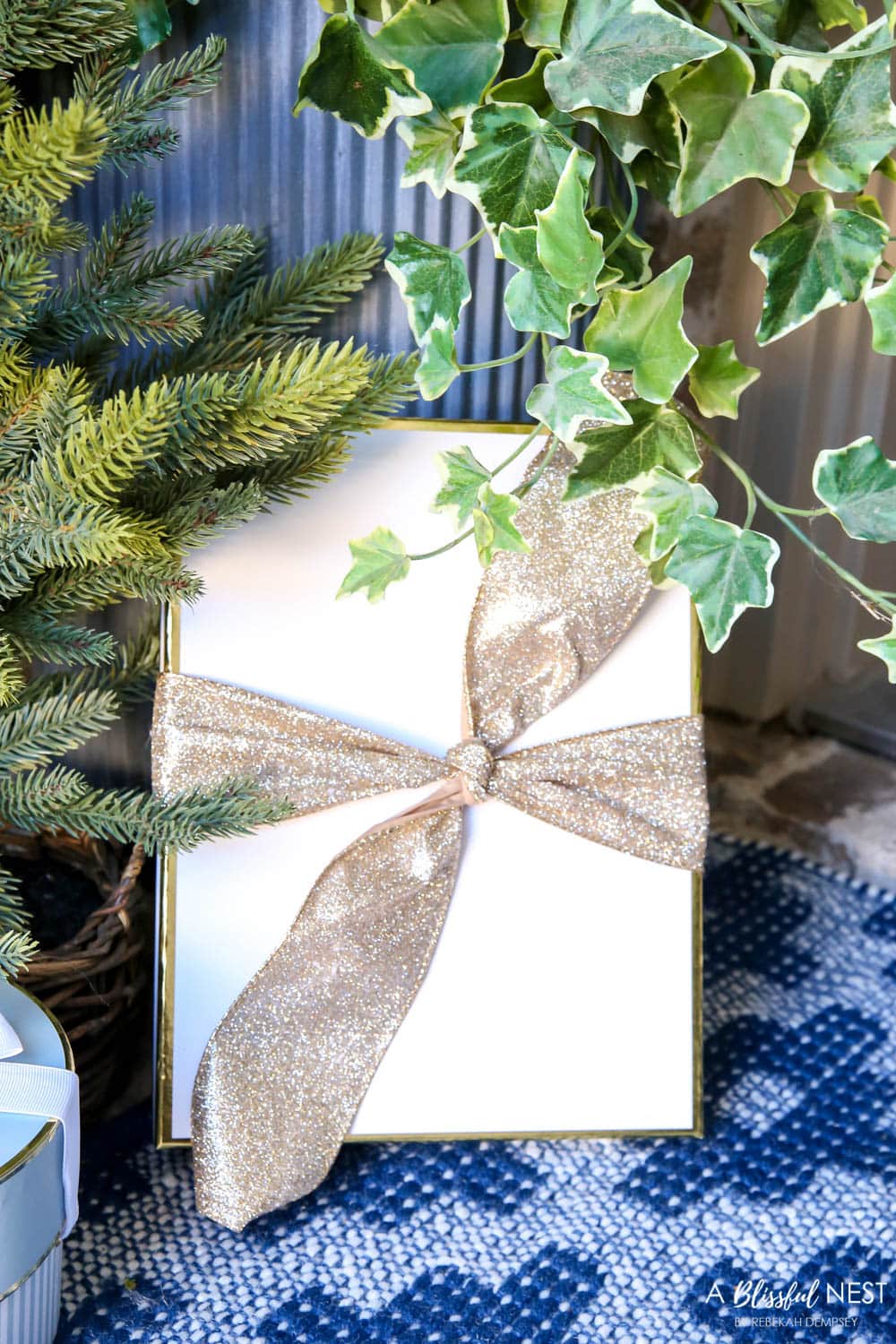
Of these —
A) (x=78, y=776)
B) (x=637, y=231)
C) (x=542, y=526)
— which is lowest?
(x=78, y=776)

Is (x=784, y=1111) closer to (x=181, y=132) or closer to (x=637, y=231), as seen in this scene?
(x=637, y=231)

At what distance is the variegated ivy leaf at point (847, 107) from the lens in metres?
0.43

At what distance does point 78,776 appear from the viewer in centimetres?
52

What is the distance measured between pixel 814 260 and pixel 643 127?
9 centimetres

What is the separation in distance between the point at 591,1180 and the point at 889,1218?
147mm

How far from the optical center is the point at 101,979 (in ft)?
1.98

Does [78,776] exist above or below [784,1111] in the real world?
above

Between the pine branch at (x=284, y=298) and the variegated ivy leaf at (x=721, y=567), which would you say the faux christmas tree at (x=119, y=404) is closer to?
the pine branch at (x=284, y=298)

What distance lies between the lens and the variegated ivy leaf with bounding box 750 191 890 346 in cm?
45

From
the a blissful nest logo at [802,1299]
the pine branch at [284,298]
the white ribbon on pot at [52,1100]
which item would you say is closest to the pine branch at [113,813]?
the white ribbon on pot at [52,1100]

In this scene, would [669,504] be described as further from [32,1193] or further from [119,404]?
[32,1193]

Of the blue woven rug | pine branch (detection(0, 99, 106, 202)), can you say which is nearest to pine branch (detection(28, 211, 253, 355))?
pine branch (detection(0, 99, 106, 202))

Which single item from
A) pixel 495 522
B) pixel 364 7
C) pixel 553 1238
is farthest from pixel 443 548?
pixel 553 1238

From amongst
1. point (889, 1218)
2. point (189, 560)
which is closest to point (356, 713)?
point (189, 560)
